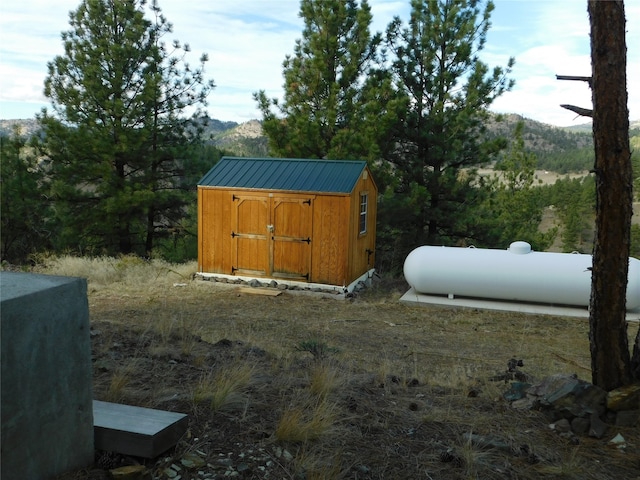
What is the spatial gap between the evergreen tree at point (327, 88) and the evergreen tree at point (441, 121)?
0.97 metres

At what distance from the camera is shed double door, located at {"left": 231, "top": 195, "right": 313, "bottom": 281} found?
11828 mm

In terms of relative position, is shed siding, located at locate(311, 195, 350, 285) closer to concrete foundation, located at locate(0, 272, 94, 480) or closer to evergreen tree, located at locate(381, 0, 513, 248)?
evergreen tree, located at locate(381, 0, 513, 248)

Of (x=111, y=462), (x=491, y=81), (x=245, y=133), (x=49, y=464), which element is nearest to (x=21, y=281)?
(x=49, y=464)

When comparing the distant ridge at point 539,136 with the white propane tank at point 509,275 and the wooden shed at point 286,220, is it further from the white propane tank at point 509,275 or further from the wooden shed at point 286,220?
the white propane tank at point 509,275

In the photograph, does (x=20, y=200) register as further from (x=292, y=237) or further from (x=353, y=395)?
(x=353, y=395)

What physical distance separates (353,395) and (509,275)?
24.9 ft

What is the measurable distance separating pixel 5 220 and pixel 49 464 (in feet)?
50.9

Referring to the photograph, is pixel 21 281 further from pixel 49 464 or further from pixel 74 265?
pixel 74 265

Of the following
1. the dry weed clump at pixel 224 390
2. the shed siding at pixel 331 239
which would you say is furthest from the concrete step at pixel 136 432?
the shed siding at pixel 331 239

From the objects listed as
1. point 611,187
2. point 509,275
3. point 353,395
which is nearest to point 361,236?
point 509,275

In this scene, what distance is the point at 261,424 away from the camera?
11.7 feet

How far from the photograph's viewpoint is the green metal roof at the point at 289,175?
11727 mm

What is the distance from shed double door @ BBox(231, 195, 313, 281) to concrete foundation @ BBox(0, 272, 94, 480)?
922 cm

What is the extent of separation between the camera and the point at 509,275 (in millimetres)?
11070
